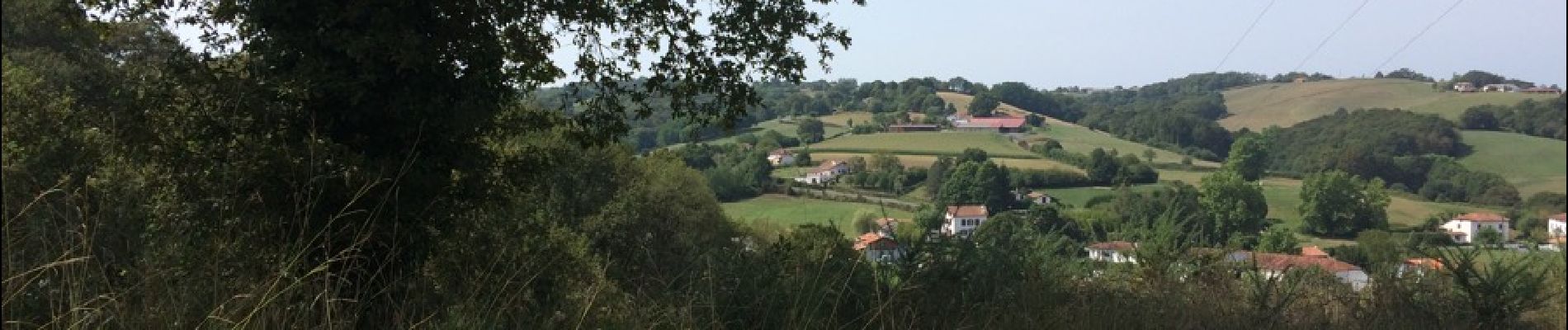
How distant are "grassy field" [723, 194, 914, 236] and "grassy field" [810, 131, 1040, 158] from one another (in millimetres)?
27971

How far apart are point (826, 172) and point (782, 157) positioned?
2.53 meters

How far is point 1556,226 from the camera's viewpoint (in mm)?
3354

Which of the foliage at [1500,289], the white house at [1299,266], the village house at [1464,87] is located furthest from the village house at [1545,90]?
the village house at [1464,87]

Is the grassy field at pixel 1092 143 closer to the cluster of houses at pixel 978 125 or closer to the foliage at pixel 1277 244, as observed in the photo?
the cluster of houses at pixel 978 125

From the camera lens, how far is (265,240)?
14.3 ft

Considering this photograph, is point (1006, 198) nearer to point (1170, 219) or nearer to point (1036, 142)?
point (1170, 219)

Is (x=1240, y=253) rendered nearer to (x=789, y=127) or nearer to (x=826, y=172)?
(x=826, y=172)

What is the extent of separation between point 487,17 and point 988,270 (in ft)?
10.6

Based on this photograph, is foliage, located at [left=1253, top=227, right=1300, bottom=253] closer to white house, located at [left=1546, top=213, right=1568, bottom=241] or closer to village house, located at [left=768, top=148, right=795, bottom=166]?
white house, located at [left=1546, top=213, right=1568, bottom=241]

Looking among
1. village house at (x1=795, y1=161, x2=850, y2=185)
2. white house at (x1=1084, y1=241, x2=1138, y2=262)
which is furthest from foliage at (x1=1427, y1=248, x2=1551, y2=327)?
village house at (x1=795, y1=161, x2=850, y2=185)

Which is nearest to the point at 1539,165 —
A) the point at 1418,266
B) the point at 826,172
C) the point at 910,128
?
the point at 1418,266

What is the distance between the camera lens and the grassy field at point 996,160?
48.2 metres

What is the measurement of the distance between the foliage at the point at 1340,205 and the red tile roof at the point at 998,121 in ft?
141

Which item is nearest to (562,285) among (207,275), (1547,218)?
(207,275)
